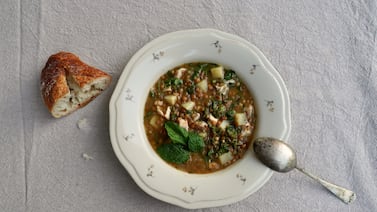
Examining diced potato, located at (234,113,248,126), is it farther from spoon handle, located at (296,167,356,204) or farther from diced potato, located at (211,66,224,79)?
spoon handle, located at (296,167,356,204)

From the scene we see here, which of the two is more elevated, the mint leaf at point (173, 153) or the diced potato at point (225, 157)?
the mint leaf at point (173, 153)

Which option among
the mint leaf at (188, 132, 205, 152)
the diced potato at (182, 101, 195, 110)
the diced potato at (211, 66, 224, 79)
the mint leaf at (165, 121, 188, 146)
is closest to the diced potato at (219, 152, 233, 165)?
the mint leaf at (188, 132, 205, 152)

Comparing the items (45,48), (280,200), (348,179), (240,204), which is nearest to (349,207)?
(348,179)

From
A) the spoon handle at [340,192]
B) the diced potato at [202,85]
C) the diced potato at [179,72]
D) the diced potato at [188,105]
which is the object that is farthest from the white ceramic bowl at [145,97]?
the spoon handle at [340,192]

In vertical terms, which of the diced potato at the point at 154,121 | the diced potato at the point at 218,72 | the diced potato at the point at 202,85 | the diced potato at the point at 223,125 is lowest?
the diced potato at the point at 223,125

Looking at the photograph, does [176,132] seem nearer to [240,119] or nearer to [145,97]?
[145,97]

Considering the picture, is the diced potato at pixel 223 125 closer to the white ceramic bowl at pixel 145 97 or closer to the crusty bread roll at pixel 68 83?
the white ceramic bowl at pixel 145 97

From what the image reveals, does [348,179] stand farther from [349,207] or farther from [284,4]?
[284,4]
